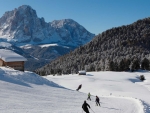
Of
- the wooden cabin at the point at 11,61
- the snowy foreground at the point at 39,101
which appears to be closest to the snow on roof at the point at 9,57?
the wooden cabin at the point at 11,61

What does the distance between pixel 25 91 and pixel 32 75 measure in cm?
1213

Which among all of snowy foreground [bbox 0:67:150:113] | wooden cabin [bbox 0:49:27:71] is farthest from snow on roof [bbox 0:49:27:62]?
snowy foreground [bbox 0:67:150:113]

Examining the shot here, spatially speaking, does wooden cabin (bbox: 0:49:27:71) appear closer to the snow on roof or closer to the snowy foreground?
the snow on roof

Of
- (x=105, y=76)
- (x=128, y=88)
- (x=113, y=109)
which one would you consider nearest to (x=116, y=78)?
(x=105, y=76)

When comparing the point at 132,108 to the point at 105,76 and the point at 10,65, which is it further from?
the point at 105,76

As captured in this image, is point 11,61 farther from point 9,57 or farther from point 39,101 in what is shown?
point 39,101

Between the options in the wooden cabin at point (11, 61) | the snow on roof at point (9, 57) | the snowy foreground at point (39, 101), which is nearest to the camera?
the snowy foreground at point (39, 101)

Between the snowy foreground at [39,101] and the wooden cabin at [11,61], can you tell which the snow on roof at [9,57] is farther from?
the snowy foreground at [39,101]

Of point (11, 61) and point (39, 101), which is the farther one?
point (11, 61)

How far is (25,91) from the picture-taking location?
38.5m

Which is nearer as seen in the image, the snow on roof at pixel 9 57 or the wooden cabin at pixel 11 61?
the snow on roof at pixel 9 57

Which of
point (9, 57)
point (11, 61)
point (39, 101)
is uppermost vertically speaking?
point (9, 57)

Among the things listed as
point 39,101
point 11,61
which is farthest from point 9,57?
point 39,101

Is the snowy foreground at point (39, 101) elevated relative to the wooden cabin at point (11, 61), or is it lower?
lower
